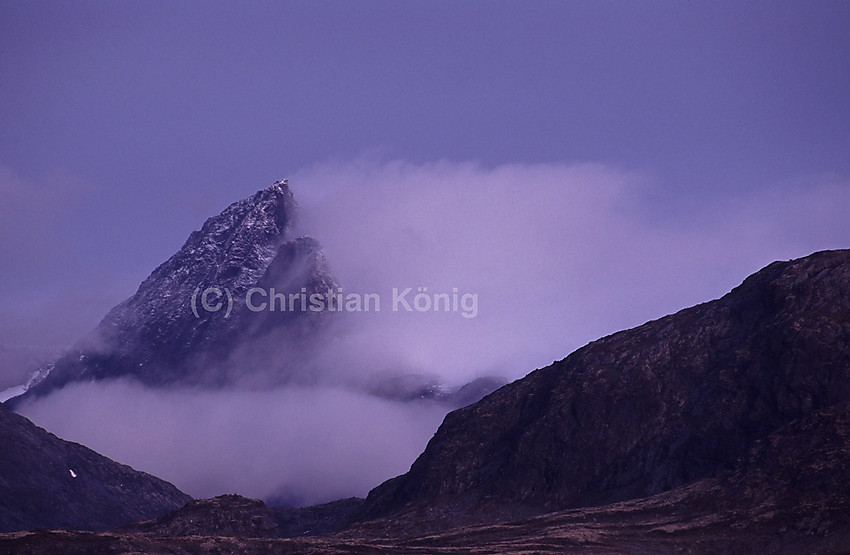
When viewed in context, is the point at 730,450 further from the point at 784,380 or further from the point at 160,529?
the point at 160,529

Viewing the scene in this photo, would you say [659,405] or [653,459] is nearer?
[653,459]

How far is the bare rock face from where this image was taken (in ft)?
492

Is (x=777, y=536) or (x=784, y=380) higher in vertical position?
(x=784, y=380)

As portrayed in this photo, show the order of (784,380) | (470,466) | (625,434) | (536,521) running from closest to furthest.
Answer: (536,521) < (784,380) < (625,434) < (470,466)

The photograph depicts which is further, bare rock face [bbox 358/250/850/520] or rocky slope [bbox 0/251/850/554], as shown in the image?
bare rock face [bbox 358/250/850/520]

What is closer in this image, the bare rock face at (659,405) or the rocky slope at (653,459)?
the rocky slope at (653,459)

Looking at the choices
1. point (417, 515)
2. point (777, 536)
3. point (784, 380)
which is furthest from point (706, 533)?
point (417, 515)

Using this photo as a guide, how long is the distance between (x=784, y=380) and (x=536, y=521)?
45.0 metres

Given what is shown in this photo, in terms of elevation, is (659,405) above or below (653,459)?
above

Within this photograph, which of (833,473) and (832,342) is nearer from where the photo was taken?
(833,473)

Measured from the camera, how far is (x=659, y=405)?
166750 mm

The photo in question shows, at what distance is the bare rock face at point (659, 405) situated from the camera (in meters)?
150

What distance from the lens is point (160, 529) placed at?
610ft

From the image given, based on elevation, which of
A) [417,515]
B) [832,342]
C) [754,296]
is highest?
[754,296]
